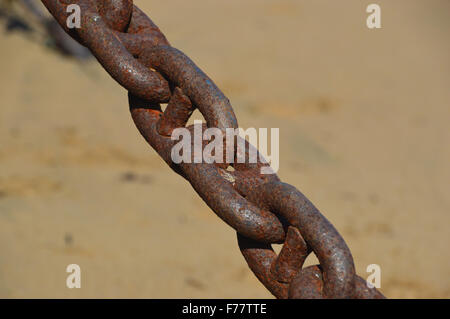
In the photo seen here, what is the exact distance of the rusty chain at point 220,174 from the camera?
106 cm

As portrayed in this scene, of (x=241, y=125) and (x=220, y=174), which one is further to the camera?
(x=241, y=125)

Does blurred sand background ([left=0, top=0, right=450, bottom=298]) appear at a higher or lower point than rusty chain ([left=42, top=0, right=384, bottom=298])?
higher

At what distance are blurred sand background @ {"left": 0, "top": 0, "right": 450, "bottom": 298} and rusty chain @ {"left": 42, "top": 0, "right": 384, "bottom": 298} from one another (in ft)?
6.83

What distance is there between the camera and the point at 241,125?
5.48m

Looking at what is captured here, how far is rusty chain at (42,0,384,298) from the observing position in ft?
3.49

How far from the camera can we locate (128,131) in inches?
201

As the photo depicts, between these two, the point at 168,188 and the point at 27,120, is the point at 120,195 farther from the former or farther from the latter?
the point at 27,120

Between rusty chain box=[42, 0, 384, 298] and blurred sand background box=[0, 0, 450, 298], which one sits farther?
blurred sand background box=[0, 0, 450, 298]

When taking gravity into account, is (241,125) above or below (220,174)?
above

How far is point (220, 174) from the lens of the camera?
119 centimetres

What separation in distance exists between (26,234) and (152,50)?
256cm

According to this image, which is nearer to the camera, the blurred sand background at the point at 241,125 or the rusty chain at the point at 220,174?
the rusty chain at the point at 220,174

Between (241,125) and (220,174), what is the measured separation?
4.31 meters

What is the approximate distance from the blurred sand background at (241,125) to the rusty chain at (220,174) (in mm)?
2083
